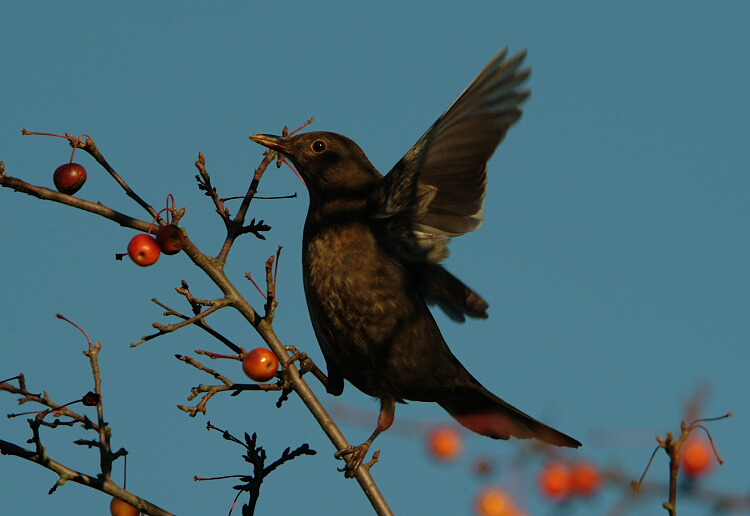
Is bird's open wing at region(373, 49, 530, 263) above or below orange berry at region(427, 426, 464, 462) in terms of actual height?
above

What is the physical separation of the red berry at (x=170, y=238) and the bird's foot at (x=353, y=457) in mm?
1235

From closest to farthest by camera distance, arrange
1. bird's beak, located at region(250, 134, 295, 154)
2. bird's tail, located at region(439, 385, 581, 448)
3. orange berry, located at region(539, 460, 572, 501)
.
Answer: orange berry, located at region(539, 460, 572, 501) → bird's tail, located at region(439, 385, 581, 448) → bird's beak, located at region(250, 134, 295, 154)

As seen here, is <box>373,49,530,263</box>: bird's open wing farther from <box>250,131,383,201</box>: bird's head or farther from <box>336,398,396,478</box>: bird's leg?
<box>336,398,396,478</box>: bird's leg

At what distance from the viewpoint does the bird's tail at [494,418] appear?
17.0 feet

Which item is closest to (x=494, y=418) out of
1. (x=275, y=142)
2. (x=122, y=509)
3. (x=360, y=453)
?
(x=360, y=453)

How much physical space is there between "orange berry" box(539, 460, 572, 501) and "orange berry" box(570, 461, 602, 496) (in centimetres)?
2

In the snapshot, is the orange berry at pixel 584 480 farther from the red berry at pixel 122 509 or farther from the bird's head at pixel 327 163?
the bird's head at pixel 327 163

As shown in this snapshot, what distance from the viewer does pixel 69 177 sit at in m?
3.80

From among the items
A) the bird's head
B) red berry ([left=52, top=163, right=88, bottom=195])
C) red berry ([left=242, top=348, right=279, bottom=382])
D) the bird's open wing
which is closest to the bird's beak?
the bird's head

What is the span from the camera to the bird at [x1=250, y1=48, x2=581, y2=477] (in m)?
4.53

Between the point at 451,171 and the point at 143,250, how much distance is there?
178 centimetres

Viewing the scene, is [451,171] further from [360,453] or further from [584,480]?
[584,480]

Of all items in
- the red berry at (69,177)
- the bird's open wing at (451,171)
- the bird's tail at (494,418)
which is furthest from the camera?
the bird's tail at (494,418)

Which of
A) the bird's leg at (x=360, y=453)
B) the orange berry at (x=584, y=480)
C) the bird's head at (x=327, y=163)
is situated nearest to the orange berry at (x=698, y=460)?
the orange berry at (x=584, y=480)
